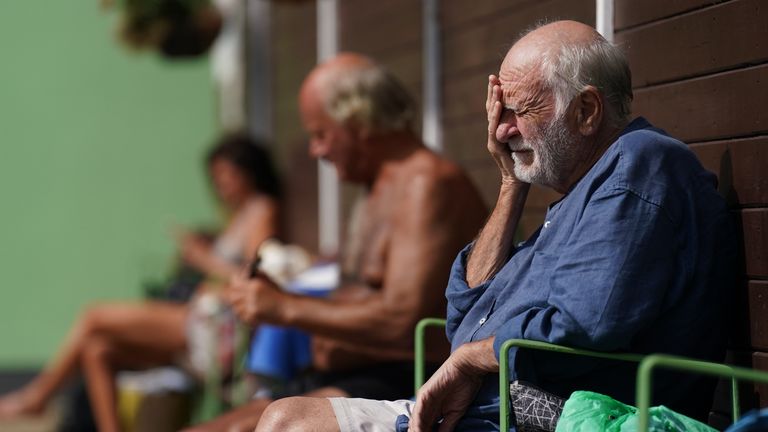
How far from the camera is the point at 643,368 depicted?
5.61ft

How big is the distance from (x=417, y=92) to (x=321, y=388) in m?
1.63

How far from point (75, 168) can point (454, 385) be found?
507 centimetres

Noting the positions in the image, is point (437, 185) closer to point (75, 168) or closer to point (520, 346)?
point (520, 346)

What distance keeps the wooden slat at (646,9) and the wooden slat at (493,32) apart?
0.09 meters

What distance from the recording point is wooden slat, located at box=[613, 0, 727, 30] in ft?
8.73

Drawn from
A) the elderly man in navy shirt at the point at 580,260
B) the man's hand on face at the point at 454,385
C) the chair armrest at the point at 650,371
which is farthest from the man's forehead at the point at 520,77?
the chair armrest at the point at 650,371

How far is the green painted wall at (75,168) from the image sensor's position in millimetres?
6879

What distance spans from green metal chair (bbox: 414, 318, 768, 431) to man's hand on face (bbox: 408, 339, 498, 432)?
0.10m

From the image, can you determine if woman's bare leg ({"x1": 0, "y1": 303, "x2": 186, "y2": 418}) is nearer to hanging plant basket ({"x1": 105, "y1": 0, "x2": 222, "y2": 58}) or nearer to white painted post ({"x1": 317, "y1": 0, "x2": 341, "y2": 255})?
white painted post ({"x1": 317, "y1": 0, "x2": 341, "y2": 255})

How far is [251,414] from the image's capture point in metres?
3.14

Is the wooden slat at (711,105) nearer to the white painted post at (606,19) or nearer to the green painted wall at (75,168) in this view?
the white painted post at (606,19)

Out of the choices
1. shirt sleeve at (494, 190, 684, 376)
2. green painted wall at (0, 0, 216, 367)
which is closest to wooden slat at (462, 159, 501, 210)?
shirt sleeve at (494, 190, 684, 376)

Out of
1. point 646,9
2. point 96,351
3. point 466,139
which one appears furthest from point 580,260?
point 96,351

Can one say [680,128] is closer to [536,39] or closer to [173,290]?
[536,39]
